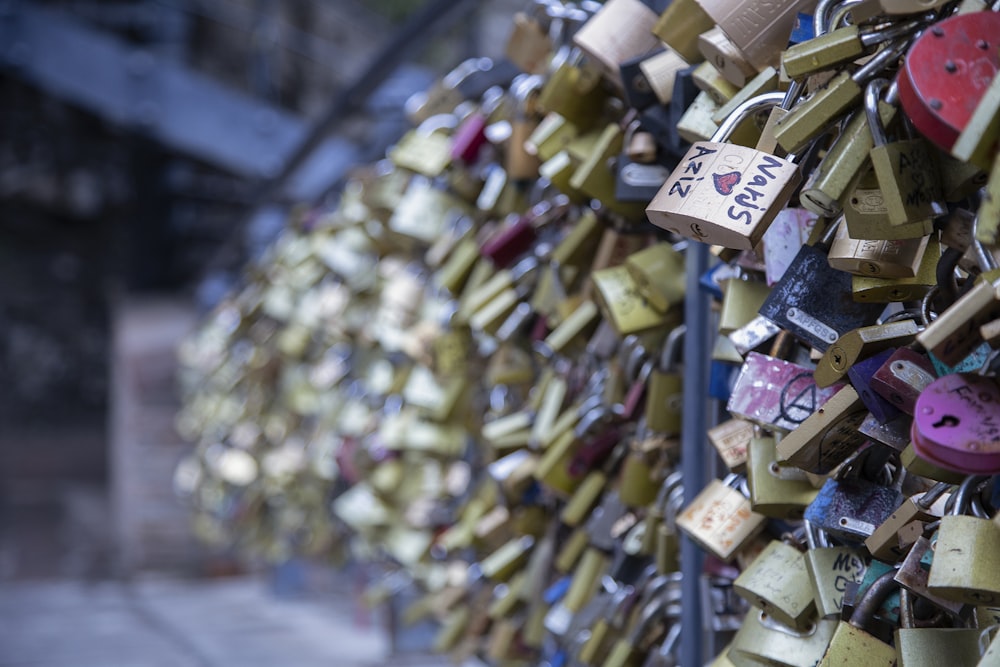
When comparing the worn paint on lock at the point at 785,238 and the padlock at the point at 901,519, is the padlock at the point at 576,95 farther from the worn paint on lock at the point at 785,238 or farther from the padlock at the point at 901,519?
the padlock at the point at 901,519

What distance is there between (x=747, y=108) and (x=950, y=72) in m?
0.25

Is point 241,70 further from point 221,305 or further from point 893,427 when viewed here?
point 893,427

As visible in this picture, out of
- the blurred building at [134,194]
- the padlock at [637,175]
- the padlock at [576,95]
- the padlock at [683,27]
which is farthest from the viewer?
the blurred building at [134,194]

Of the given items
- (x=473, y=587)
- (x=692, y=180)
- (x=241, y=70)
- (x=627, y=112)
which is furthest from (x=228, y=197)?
(x=692, y=180)

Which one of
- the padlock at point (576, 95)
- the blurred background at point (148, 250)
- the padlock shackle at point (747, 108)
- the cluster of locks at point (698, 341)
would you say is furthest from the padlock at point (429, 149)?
the padlock shackle at point (747, 108)

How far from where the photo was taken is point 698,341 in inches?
45.6

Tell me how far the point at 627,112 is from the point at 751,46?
1.19ft

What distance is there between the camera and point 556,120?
145 cm

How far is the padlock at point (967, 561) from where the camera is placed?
2.11ft

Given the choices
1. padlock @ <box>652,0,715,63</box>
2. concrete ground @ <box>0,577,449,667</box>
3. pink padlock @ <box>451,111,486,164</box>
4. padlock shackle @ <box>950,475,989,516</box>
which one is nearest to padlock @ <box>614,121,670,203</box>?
padlock @ <box>652,0,715,63</box>

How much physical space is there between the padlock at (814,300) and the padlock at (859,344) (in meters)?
0.05

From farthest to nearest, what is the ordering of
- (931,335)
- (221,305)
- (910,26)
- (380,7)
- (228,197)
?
(380,7), (228,197), (221,305), (910,26), (931,335)

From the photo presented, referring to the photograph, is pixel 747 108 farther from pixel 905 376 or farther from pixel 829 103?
pixel 905 376

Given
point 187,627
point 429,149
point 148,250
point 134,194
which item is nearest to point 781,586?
point 429,149
